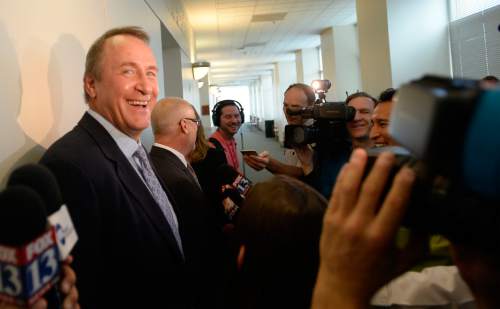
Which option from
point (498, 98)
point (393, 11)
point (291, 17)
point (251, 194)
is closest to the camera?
point (498, 98)

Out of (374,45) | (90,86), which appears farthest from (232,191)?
(374,45)

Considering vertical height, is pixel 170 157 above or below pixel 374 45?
below

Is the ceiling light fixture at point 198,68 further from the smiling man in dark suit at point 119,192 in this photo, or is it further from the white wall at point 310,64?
the white wall at point 310,64

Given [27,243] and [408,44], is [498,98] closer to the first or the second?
[27,243]

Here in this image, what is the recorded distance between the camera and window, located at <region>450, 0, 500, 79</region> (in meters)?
3.94

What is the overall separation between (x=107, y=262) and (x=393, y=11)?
4.53 metres

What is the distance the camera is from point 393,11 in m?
4.52

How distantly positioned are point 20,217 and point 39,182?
16 centimetres

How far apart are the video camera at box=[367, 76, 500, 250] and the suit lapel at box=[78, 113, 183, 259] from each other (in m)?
0.92

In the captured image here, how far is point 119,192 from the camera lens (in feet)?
3.70

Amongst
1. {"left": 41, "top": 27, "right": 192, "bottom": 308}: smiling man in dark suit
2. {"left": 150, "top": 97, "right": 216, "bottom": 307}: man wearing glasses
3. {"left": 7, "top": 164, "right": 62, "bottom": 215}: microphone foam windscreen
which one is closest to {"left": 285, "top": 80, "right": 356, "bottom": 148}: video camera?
{"left": 150, "top": 97, "right": 216, "bottom": 307}: man wearing glasses

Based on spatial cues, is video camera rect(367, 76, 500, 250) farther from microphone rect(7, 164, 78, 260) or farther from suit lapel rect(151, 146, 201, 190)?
suit lapel rect(151, 146, 201, 190)

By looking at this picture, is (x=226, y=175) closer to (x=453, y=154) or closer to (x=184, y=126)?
(x=184, y=126)

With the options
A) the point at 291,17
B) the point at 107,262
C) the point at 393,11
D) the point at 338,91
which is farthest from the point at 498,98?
the point at 338,91
